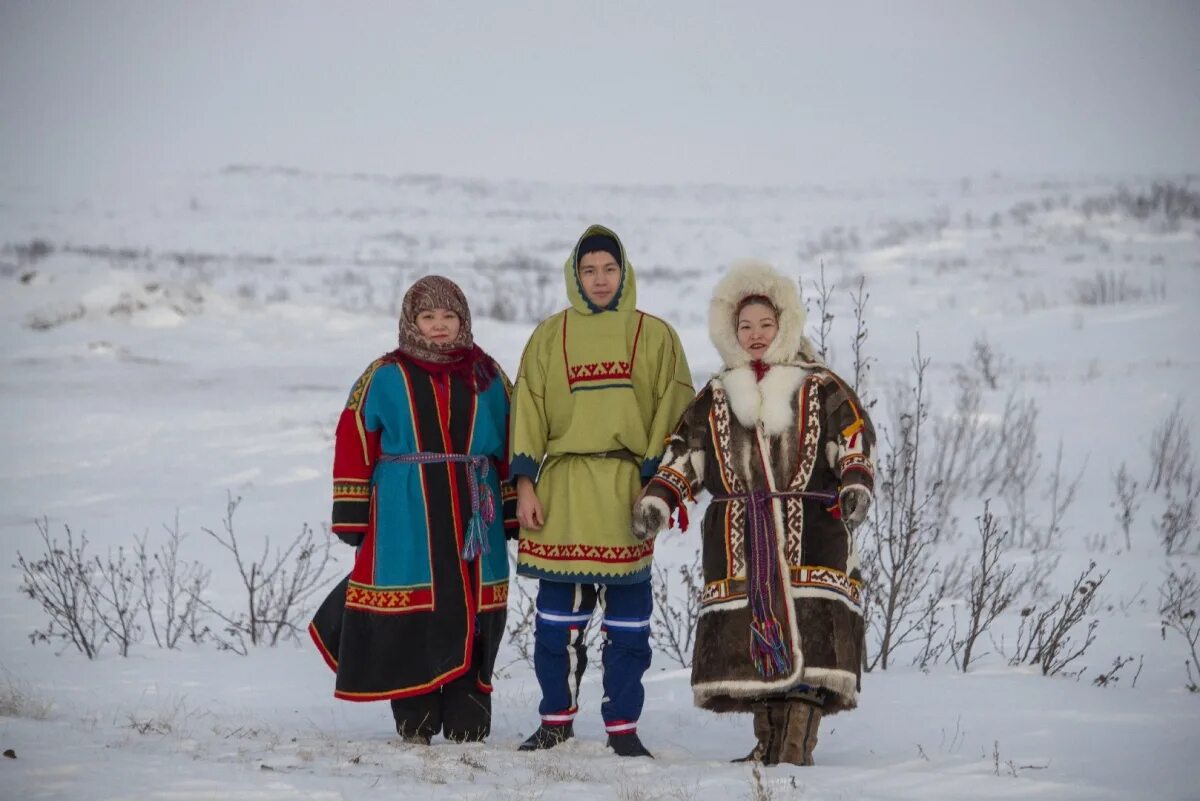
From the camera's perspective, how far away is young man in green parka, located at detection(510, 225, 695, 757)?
185 inches

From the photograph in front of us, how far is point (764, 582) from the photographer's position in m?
4.46

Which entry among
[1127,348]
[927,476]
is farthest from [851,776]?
[1127,348]

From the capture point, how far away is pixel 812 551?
14.7 feet

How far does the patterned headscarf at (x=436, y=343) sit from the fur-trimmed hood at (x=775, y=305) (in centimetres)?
96

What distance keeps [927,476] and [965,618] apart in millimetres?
2780

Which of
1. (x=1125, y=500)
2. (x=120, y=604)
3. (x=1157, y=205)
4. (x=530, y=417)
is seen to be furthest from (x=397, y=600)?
(x=1157, y=205)

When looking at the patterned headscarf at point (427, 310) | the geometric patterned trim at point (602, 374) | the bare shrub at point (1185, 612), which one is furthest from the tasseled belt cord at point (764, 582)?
the bare shrub at point (1185, 612)

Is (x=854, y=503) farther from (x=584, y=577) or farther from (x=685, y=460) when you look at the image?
(x=584, y=577)

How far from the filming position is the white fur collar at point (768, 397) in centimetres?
455

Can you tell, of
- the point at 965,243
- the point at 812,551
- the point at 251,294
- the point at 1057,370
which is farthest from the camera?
the point at 965,243

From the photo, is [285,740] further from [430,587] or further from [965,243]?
[965,243]

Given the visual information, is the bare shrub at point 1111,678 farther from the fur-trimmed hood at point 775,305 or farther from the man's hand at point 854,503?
the fur-trimmed hood at point 775,305

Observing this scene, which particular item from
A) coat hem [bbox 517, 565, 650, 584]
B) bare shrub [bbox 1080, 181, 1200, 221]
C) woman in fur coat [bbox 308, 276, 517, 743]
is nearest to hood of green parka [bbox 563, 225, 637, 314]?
woman in fur coat [bbox 308, 276, 517, 743]

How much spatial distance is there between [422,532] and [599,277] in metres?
1.17
